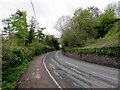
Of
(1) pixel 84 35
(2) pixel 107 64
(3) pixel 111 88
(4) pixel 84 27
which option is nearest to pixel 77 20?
(4) pixel 84 27

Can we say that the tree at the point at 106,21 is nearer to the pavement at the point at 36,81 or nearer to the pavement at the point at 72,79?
the pavement at the point at 72,79

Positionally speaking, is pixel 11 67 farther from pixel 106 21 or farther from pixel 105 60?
pixel 106 21

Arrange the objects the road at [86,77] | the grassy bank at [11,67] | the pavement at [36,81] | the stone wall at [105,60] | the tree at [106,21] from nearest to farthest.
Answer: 1. the road at [86,77]
2. the pavement at [36,81]
3. the grassy bank at [11,67]
4. the stone wall at [105,60]
5. the tree at [106,21]

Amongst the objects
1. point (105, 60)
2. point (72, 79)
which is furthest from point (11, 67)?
point (105, 60)

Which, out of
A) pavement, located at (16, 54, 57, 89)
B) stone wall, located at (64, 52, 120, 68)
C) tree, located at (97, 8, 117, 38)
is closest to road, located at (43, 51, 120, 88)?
pavement, located at (16, 54, 57, 89)

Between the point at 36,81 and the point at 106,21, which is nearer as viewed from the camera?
the point at 36,81

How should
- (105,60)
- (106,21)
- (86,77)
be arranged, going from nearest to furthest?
1. (86,77)
2. (105,60)
3. (106,21)

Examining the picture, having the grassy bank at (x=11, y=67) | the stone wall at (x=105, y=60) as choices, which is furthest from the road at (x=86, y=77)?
the grassy bank at (x=11, y=67)

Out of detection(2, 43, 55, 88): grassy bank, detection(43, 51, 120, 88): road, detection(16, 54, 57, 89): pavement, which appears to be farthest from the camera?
detection(2, 43, 55, 88): grassy bank

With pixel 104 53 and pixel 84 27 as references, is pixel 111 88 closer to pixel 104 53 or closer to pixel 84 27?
pixel 104 53

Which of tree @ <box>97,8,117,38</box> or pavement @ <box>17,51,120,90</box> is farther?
tree @ <box>97,8,117,38</box>

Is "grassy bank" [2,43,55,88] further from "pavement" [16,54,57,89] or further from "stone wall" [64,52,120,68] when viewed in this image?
"stone wall" [64,52,120,68]

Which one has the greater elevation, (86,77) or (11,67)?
(11,67)

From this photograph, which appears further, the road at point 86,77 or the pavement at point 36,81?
the pavement at point 36,81
